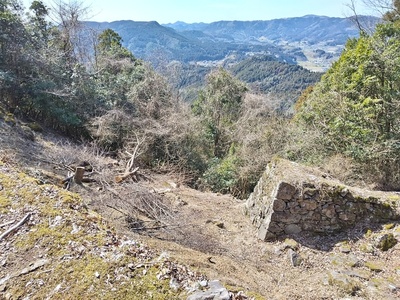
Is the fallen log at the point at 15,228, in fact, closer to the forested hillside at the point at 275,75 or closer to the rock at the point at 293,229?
the rock at the point at 293,229

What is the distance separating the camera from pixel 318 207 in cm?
578

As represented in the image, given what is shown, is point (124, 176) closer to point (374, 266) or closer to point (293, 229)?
point (293, 229)

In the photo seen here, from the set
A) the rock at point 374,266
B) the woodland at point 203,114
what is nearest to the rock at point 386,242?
the rock at point 374,266

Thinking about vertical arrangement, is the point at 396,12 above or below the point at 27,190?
above

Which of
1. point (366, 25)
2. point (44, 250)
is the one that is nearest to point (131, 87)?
point (44, 250)

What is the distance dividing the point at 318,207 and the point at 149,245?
3482mm

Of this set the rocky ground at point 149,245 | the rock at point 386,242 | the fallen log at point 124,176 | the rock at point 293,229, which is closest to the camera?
the rocky ground at point 149,245

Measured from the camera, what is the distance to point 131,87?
12.8 m

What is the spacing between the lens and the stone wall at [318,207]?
5719 millimetres

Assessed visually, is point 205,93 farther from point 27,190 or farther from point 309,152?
point 27,190

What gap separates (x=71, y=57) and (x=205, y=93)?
727 centimetres

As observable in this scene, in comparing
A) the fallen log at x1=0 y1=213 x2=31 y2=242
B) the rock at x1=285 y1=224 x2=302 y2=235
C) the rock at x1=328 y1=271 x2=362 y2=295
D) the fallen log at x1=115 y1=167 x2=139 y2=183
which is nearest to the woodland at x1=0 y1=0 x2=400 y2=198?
the fallen log at x1=115 y1=167 x2=139 y2=183

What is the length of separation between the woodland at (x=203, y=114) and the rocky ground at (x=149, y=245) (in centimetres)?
199

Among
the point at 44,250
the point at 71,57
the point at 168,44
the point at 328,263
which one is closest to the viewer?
the point at 44,250
